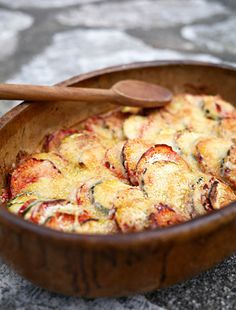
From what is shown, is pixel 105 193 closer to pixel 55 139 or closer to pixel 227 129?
pixel 55 139

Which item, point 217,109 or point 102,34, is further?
point 102,34

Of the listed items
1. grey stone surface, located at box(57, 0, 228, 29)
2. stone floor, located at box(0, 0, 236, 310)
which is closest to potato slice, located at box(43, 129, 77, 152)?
stone floor, located at box(0, 0, 236, 310)

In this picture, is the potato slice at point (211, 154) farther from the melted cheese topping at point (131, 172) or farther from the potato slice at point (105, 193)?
the potato slice at point (105, 193)

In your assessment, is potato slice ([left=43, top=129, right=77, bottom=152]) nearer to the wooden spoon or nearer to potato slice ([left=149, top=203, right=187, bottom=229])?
the wooden spoon

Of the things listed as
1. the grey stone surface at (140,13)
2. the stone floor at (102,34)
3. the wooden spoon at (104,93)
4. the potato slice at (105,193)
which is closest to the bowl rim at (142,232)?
the potato slice at (105,193)

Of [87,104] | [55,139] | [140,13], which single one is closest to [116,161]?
[55,139]

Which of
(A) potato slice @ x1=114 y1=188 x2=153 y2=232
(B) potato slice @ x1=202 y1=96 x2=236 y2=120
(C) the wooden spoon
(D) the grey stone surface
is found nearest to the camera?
(A) potato slice @ x1=114 y1=188 x2=153 y2=232
